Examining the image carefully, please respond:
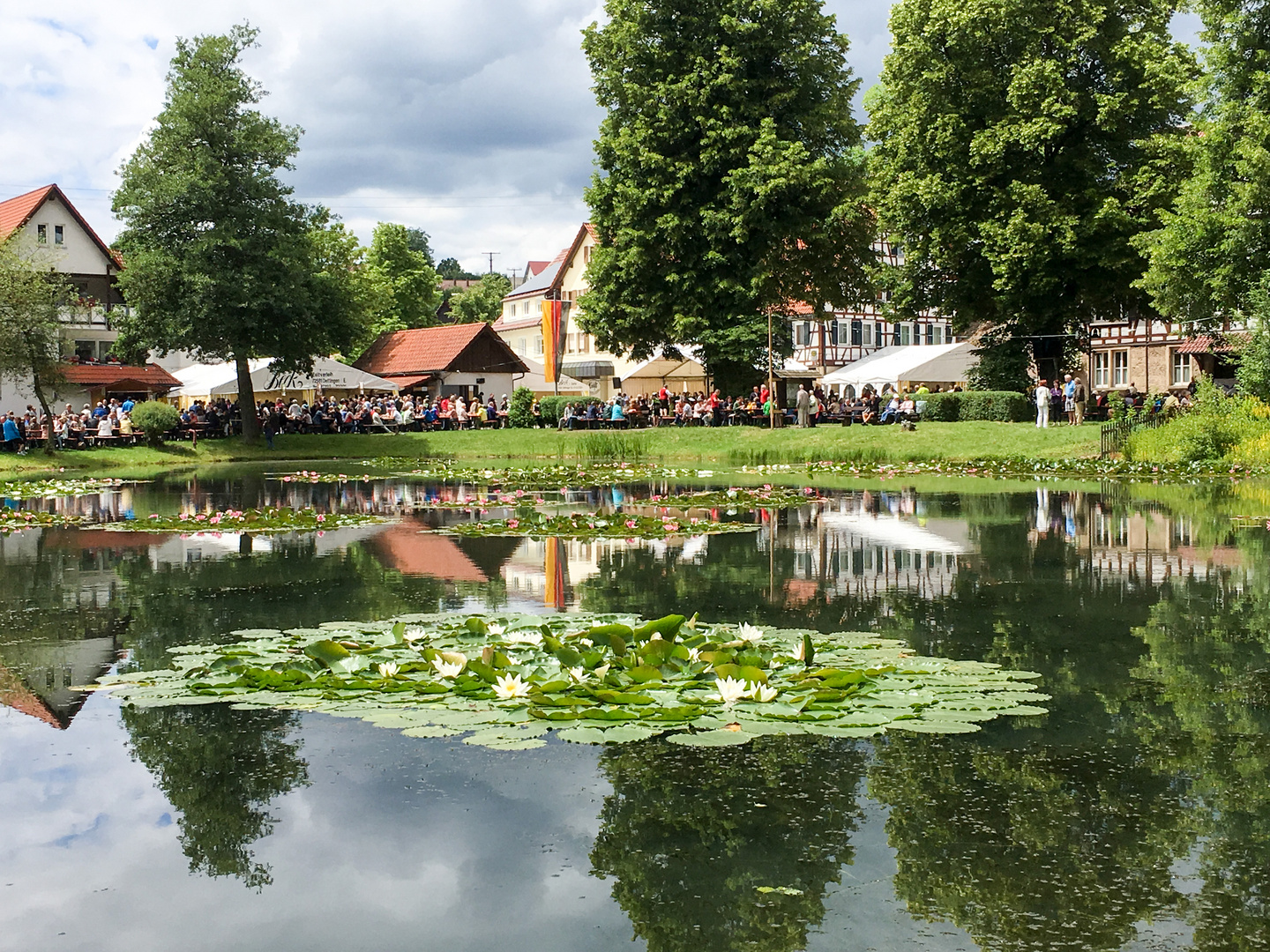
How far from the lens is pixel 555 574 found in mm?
12578

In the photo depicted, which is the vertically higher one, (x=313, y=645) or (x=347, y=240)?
(x=347, y=240)

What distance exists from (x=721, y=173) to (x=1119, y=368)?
27478 mm

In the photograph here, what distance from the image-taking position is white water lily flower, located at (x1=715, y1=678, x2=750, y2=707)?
6523mm

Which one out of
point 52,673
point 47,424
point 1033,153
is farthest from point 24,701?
point 47,424

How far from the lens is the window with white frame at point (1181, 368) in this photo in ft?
193

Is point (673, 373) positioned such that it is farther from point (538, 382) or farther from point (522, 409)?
point (522, 409)

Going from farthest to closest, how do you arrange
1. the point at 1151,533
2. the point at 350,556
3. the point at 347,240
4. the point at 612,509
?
the point at 347,240 → the point at 612,509 → the point at 1151,533 → the point at 350,556

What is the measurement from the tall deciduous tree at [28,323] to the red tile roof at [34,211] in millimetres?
14684

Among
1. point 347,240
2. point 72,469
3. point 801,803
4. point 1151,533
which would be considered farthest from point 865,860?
point 347,240

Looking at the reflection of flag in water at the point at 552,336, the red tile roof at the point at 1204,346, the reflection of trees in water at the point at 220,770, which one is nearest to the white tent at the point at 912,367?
the red tile roof at the point at 1204,346

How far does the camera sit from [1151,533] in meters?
15.7

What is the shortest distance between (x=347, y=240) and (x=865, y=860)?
175ft

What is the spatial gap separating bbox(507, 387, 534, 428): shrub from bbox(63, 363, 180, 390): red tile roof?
59.2 feet

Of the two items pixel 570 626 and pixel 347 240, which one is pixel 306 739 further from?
pixel 347 240
